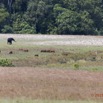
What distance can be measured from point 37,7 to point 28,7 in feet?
7.03

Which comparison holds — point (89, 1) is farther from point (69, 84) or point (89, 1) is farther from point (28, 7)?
point (69, 84)

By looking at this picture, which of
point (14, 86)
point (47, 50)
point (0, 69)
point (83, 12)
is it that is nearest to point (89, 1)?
point (83, 12)

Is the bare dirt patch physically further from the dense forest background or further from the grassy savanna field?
the dense forest background

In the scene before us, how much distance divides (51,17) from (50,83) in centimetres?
4917

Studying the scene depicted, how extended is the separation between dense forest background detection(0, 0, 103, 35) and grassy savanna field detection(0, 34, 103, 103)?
102ft

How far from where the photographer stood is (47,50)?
140 feet

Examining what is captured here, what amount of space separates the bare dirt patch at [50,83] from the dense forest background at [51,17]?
42.5m

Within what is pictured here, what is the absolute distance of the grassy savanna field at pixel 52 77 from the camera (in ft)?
74.1

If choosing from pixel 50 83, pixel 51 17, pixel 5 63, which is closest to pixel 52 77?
pixel 50 83

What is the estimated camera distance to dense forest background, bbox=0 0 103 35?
72.8 meters

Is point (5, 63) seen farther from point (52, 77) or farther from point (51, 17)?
point (51, 17)

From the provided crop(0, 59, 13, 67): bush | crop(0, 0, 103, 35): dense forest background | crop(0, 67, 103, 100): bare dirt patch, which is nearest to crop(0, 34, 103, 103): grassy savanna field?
crop(0, 67, 103, 100): bare dirt patch

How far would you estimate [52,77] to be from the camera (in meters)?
27.2

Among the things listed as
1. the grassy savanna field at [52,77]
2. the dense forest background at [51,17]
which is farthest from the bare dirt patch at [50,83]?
the dense forest background at [51,17]
